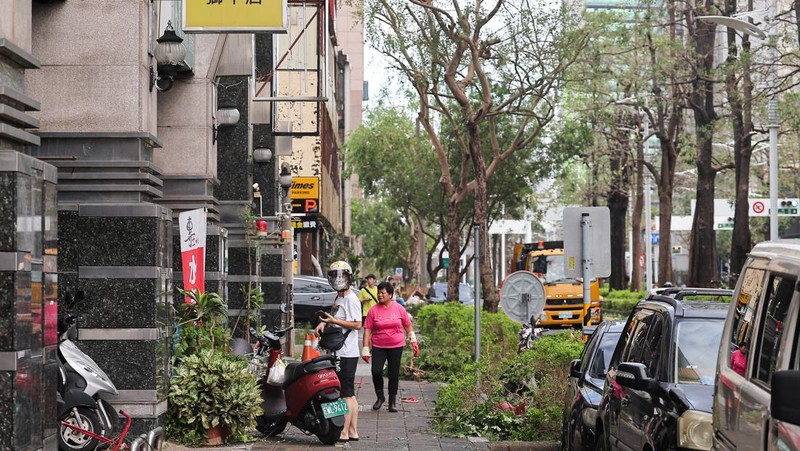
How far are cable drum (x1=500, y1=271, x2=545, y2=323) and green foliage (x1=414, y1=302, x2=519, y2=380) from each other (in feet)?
8.19

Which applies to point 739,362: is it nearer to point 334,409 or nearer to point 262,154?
point 334,409

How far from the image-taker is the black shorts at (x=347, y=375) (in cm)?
1466

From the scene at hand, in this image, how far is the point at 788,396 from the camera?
4.53m

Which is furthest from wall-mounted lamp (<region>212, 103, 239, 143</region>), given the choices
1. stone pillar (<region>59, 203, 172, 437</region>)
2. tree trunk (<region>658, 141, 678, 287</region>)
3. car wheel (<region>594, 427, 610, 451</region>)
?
tree trunk (<region>658, 141, 678, 287</region>)

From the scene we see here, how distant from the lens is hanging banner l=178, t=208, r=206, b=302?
49.5 ft

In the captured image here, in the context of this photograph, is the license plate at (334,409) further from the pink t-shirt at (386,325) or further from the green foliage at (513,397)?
the pink t-shirt at (386,325)

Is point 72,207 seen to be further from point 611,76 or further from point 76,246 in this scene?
point 611,76

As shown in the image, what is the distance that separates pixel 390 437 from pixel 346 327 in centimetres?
139

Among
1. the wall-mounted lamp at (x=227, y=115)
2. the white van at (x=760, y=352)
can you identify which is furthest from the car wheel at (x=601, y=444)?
the wall-mounted lamp at (x=227, y=115)

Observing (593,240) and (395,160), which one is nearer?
(593,240)

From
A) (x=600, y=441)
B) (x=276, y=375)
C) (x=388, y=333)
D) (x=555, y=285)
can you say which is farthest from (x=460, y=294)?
(x=600, y=441)

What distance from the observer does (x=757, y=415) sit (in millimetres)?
5684

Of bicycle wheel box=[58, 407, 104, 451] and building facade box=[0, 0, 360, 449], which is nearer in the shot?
building facade box=[0, 0, 360, 449]

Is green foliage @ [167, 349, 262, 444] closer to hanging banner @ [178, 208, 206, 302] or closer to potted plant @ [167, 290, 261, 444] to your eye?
potted plant @ [167, 290, 261, 444]
